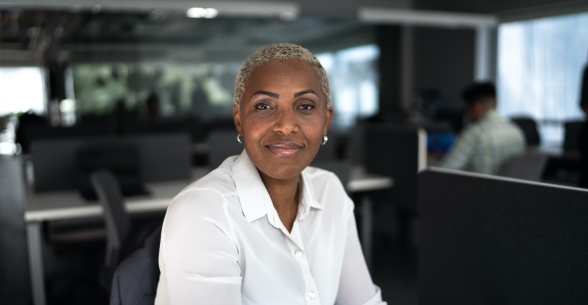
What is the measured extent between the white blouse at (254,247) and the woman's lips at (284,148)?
3.6 inches

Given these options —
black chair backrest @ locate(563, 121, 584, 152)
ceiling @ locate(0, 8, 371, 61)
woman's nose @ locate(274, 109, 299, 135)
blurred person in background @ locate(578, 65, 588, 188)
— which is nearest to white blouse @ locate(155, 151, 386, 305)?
woman's nose @ locate(274, 109, 299, 135)

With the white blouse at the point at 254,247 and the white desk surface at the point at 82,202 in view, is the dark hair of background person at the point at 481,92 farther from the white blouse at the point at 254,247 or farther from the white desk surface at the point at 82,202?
the white blouse at the point at 254,247

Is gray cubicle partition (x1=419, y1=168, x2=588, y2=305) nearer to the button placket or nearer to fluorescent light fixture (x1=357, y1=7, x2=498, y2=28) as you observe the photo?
the button placket

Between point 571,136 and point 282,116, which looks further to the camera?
point 571,136

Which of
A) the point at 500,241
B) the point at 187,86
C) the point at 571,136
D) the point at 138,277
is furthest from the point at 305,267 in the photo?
the point at 187,86

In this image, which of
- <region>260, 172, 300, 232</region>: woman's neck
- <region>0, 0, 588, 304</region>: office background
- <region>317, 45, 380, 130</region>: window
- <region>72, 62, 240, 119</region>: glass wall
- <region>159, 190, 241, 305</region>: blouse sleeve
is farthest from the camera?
<region>317, 45, 380, 130</region>: window

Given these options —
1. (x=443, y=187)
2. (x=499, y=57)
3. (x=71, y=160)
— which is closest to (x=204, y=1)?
(x=71, y=160)

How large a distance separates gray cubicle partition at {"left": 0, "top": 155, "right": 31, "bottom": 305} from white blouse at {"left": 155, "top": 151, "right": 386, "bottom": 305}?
1.98 m

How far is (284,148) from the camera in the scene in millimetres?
955

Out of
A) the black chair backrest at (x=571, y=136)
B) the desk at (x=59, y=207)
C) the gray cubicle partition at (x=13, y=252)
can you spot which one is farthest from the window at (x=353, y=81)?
the desk at (x=59, y=207)

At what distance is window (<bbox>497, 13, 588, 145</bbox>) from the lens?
586cm

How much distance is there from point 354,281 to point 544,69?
616 cm

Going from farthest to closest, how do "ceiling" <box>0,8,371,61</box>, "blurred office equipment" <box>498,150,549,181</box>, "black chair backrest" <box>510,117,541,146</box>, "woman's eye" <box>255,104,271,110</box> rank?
1. "ceiling" <box>0,8,371,61</box>
2. "black chair backrest" <box>510,117,541,146</box>
3. "blurred office equipment" <box>498,150,549,181</box>
4. "woman's eye" <box>255,104,271,110</box>

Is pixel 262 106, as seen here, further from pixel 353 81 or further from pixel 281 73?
pixel 353 81
